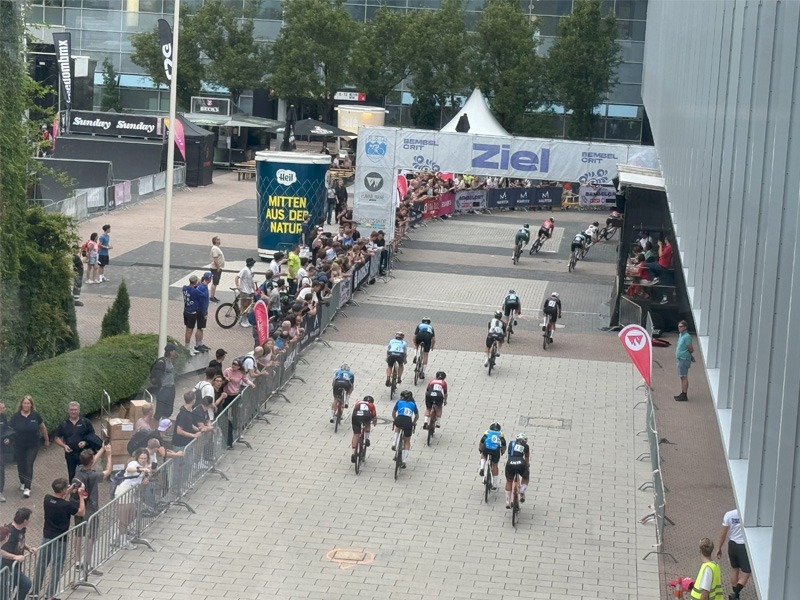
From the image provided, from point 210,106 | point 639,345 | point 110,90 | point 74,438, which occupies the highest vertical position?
point 110,90

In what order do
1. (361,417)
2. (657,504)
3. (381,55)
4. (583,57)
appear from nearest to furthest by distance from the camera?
(657,504) < (361,417) < (583,57) < (381,55)

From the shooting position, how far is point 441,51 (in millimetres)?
65312

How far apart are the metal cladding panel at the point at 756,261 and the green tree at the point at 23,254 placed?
10.7 meters

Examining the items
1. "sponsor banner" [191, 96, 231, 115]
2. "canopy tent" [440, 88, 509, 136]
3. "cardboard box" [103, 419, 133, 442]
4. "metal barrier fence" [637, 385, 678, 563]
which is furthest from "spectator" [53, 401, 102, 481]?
"sponsor banner" [191, 96, 231, 115]

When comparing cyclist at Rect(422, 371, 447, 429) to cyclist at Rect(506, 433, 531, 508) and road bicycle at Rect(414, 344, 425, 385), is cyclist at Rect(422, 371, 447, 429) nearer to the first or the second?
cyclist at Rect(506, 433, 531, 508)

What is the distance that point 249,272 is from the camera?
89.7 feet

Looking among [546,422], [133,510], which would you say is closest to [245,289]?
[546,422]

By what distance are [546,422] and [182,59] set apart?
47565mm

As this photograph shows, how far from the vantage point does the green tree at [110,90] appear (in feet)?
221

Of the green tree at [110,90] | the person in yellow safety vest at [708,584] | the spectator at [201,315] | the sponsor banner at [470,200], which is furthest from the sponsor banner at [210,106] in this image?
the person in yellow safety vest at [708,584]

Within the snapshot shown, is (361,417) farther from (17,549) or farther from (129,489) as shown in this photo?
(17,549)

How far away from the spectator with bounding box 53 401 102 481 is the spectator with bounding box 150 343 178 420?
3.03 metres

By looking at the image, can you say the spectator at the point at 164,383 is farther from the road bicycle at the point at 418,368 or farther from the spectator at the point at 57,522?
the spectator at the point at 57,522

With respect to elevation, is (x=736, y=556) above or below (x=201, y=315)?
below
